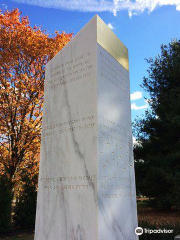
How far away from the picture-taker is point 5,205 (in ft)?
28.4

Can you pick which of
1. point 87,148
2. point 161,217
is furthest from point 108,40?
point 161,217

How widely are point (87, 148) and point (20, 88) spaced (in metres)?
7.40

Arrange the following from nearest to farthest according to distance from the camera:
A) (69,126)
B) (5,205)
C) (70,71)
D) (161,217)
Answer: (69,126), (70,71), (5,205), (161,217)

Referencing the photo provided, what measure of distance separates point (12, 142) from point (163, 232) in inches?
287

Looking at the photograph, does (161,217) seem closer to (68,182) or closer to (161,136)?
(161,136)

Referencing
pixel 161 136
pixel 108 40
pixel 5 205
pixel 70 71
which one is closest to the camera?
pixel 70 71

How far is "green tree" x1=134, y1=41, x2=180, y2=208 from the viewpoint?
37.4ft

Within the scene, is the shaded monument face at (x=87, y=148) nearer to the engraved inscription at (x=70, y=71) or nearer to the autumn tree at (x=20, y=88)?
the engraved inscription at (x=70, y=71)

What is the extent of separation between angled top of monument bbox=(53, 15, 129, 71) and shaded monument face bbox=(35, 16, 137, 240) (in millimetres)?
17

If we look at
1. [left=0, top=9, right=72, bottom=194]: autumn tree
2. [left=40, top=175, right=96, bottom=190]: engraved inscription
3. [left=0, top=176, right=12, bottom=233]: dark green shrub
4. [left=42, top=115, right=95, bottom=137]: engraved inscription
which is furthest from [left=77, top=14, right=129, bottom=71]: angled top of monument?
[left=0, top=176, right=12, bottom=233]: dark green shrub

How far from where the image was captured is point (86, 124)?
9.24ft

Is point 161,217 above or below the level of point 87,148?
below

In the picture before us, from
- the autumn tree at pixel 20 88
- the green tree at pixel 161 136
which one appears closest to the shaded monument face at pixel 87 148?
the autumn tree at pixel 20 88

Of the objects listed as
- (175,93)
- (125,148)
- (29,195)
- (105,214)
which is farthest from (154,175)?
(105,214)
